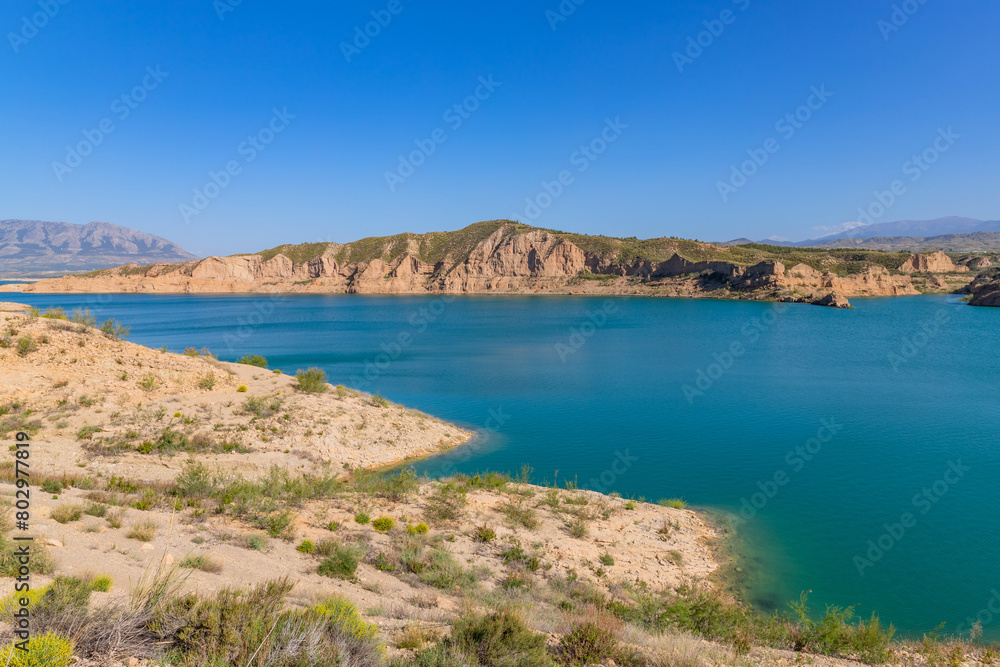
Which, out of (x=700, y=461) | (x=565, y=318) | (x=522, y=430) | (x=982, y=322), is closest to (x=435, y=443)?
(x=522, y=430)

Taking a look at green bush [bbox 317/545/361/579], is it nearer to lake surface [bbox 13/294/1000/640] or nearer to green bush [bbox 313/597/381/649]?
green bush [bbox 313/597/381/649]

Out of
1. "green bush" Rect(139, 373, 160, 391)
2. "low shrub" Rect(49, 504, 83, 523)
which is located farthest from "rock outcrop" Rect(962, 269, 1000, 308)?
"low shrub" Rect(49, 504, 83, 523)

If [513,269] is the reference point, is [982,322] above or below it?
below

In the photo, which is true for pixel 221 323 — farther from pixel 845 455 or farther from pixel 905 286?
pixel 905 286

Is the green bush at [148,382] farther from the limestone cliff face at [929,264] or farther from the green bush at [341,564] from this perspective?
the limestone cliff face at [929,264]

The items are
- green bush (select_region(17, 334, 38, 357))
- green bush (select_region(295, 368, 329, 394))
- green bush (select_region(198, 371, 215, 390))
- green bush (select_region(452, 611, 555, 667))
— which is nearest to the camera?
green bush (select_region(452, 611, 555, 667))

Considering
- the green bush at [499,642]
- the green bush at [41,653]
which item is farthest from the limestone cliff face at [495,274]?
the green bush at [41,653]

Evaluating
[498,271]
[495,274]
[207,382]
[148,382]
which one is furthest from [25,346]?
[498,271]
